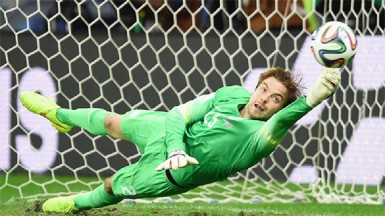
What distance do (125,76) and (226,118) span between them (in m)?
3.25

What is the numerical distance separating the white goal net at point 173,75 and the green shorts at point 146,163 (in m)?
2.52

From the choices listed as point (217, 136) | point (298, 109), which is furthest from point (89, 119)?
point (298, 109)

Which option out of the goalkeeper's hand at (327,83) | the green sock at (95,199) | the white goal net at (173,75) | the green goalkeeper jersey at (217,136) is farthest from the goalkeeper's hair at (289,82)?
the white goal net at (173,75)

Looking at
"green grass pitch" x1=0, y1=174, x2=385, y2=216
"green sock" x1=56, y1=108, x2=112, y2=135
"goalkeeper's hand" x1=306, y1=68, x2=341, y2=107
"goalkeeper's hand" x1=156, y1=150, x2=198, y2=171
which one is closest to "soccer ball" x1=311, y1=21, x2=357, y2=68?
"goalkeeper's hand" x1=306, y1=68, x2=341, y2=107

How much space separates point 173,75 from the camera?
8.65 meters

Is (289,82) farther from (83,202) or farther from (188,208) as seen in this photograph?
(188,208)

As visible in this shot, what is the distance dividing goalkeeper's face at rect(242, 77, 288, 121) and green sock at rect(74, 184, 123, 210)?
3.61 feet

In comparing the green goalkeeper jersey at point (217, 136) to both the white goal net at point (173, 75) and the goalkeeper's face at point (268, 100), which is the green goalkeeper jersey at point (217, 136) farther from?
the white goal net at point (173, 75)

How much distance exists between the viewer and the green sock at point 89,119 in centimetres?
Result: 599

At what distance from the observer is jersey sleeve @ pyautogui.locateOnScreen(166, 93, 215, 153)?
525 cm

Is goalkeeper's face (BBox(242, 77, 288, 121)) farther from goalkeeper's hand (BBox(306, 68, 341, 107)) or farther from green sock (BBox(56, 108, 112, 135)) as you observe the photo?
green sock (BBox(56, 108, 112, 135))

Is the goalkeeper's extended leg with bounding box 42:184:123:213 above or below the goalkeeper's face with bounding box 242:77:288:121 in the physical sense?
below

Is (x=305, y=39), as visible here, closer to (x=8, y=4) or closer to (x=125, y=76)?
(x=125, y=76)

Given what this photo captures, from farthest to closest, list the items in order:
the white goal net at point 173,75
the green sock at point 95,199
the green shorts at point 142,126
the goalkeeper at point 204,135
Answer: the white goal net at point 173,75 < the green sock at point 95,199 < the green shorts at point 142,126 < the goalkeeper at point 204,135
